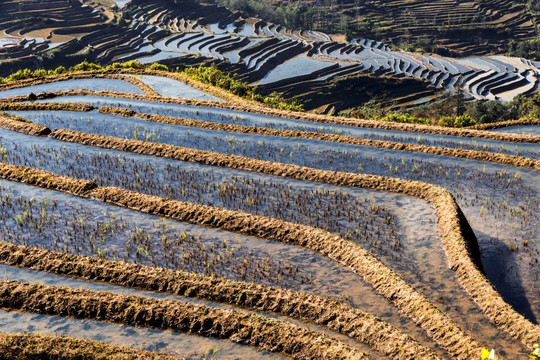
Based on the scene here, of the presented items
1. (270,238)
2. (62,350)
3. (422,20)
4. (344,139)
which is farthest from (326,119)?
(422,20)

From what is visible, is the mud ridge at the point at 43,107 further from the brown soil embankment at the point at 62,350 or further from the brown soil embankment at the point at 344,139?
the brown soil embankment at the point at 62,350

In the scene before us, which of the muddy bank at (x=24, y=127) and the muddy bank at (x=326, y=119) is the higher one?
the muddy bank at (x=24, y=127)

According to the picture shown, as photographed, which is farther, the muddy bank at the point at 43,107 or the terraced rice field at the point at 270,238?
the muddy bank at the point at 43,107

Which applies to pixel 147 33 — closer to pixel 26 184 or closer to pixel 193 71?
pixel 193 71

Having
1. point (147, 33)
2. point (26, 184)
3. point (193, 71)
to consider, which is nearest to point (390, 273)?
point (26, 184)

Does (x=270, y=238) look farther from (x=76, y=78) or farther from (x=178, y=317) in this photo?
(x=76, y=78)

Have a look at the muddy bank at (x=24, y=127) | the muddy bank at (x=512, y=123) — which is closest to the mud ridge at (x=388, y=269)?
the muddy bank at (x=24, y=127)
